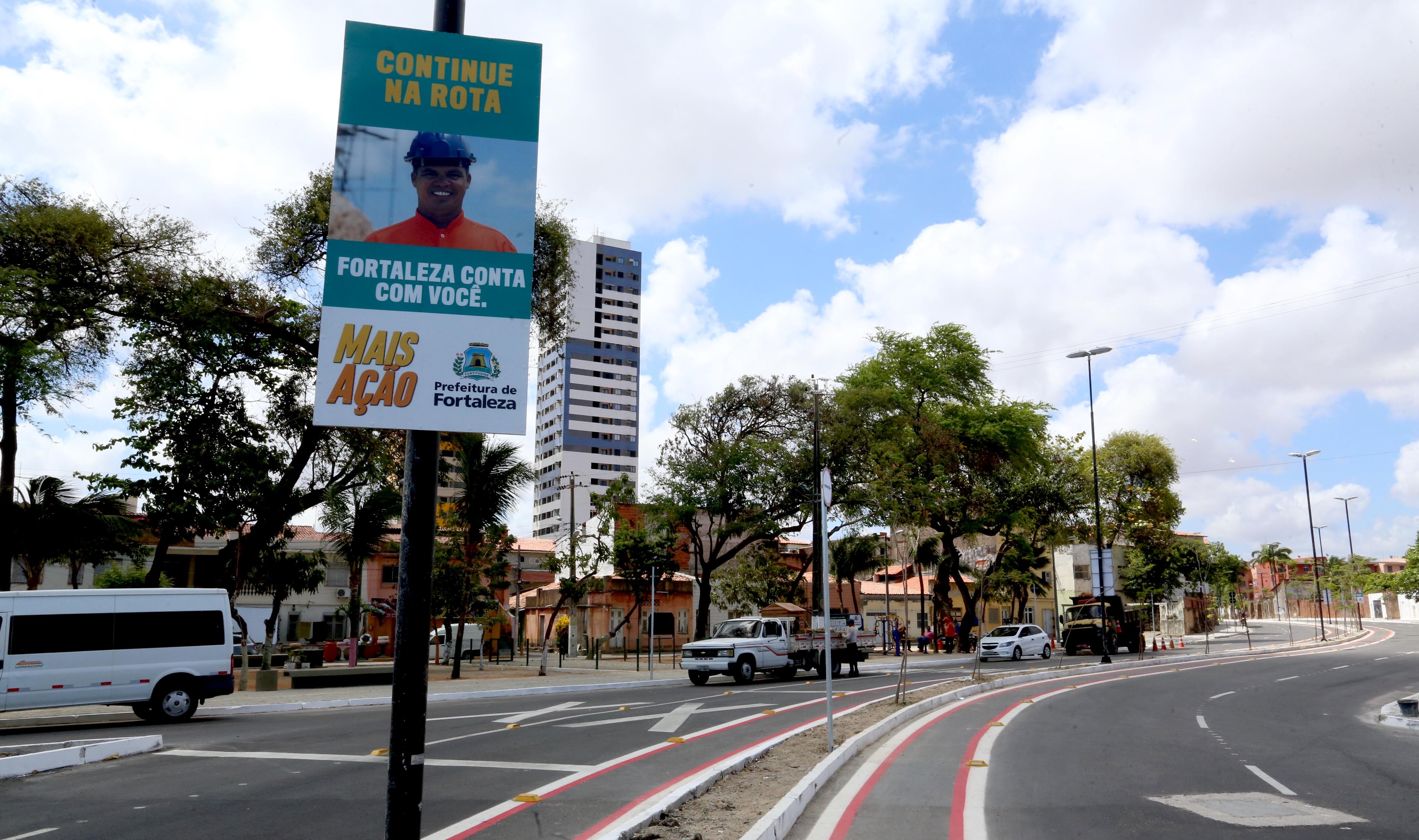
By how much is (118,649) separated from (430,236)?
603 inches

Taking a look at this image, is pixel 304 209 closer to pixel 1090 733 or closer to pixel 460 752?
pixel 460 752

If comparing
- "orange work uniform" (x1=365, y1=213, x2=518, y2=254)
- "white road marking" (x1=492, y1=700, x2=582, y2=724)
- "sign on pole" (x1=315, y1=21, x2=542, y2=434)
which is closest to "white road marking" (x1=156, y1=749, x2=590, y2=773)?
"white road marking" (x1=492, y1=700, x2=582, y2=724)

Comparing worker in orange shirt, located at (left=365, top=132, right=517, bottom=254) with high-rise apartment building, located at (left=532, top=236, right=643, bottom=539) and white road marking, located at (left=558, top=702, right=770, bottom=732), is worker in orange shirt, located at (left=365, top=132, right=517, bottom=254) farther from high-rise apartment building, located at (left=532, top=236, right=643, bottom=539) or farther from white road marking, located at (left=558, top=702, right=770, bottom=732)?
high-rise apartment building, located at (left=532, top=236, right=643, bottom=539)

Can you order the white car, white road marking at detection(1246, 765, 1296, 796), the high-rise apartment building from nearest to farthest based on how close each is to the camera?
white road marking at detection(1246, 765, 1296, 796), the white car, the high-rise apartment building

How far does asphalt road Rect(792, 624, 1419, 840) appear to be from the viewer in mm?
8086

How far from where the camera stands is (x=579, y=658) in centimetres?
4556

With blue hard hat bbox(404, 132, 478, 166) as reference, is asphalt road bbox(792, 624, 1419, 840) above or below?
below

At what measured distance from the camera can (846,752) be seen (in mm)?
11328

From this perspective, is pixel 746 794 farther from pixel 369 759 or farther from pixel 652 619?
pixel 652 619

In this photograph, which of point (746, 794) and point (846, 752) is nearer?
point (746, 794)

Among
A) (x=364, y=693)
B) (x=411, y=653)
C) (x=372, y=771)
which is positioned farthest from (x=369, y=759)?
(x=364, y=693)

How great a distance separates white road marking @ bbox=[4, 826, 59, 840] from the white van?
9237 millimetres

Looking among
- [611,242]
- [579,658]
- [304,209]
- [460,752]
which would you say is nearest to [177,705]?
[460,752]

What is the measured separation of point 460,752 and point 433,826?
463 cm
